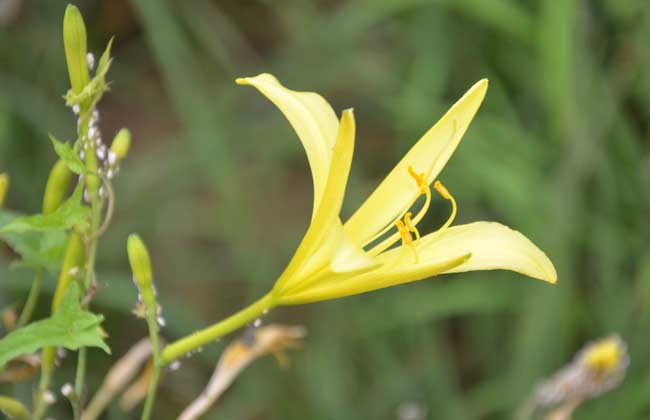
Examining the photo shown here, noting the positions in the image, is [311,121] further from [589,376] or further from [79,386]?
[589,376]

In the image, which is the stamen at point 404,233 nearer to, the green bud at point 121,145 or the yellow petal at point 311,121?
the yellow petal at point 311,121

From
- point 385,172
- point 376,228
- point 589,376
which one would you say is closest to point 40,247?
point 376,228

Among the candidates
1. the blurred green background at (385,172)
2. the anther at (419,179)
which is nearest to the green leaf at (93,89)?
the anther at (419,179)

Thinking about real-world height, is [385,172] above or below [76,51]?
below

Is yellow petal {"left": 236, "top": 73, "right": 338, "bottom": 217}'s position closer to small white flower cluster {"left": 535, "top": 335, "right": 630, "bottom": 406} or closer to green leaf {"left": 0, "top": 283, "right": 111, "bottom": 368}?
green leaf {"left": 0, "top": 283, "right": 111, "bottom": 368}

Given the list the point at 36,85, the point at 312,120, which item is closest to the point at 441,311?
the point at 36,85

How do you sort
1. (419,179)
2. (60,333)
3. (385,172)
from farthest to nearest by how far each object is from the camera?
(385,172) < (419,179) < (60,333)
